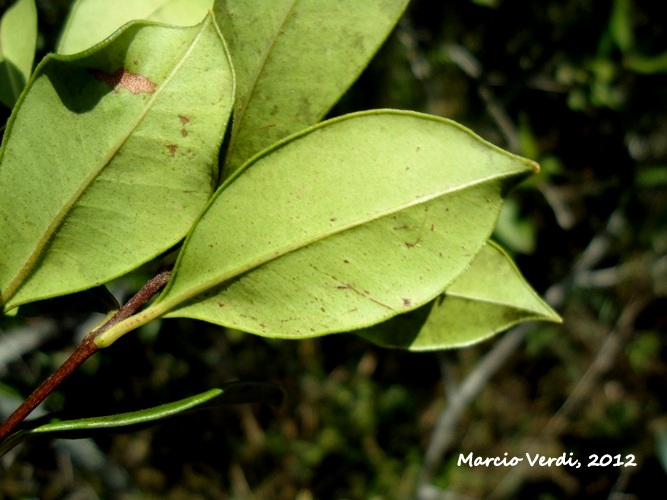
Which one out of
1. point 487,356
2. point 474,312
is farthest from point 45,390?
point 487,356

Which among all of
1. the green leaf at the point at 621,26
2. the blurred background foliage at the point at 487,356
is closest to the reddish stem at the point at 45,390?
the blurred background foliage at the point at 487,356

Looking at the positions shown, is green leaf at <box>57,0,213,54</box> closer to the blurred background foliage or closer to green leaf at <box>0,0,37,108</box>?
green leaf at <box>0,0,37,108</box>

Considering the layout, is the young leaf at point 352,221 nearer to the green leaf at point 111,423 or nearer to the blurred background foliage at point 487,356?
the green leaf at point 111,423

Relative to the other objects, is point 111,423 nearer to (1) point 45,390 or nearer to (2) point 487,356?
(1) point 45,390

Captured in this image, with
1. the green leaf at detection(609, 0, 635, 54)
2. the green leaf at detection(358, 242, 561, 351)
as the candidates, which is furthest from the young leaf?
the green leaf at detection(609, 0, 635, 54)

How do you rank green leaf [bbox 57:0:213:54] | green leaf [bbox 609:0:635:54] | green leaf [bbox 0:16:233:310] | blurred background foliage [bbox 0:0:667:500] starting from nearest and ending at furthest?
1. green leaf [bbox 0:16:233:310]
2. green leaf [bbox 57:0:213:54]
3. green leaf [bbox 609:0:635:54]
4. blurred background foliage [bbox 0:0:667:500]
